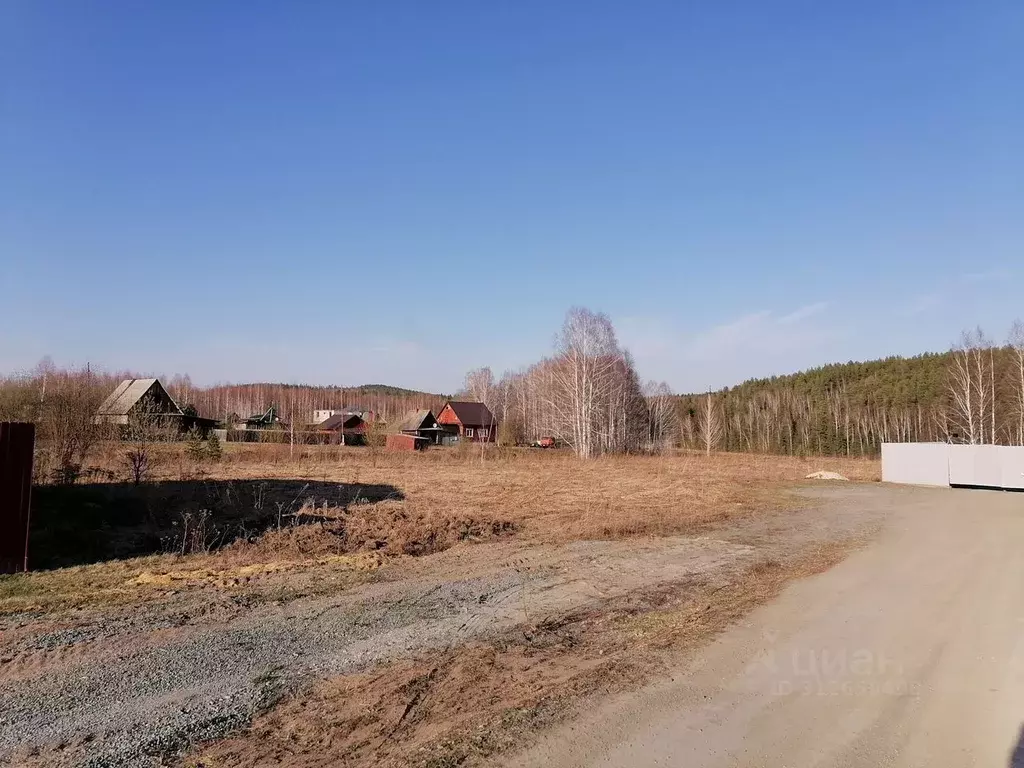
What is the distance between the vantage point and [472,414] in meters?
74.1

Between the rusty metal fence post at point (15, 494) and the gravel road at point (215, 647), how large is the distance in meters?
2.71

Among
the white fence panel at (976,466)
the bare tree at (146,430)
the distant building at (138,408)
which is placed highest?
the distant building at (138,408)

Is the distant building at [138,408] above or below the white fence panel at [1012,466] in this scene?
above

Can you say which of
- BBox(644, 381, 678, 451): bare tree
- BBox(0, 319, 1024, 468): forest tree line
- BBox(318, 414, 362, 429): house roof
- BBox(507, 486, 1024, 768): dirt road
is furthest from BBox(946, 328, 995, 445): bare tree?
BBox(318, 414, 362, 429): house roof

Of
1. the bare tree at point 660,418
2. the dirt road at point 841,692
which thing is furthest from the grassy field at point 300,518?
the bare tree at point 660,418

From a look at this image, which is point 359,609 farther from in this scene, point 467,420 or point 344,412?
point 344,412

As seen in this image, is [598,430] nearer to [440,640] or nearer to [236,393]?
[440,640]

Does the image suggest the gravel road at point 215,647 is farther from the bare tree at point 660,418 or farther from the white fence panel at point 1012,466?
the bare tree at point 660,418

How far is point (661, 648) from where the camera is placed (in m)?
5.62

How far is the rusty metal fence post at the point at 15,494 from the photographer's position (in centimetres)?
876

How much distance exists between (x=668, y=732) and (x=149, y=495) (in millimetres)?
13783

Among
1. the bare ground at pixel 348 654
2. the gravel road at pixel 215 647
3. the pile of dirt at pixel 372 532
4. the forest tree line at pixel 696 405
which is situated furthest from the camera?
the forest tree line at pixel 696 405

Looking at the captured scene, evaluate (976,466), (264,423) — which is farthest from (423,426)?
(976,466)

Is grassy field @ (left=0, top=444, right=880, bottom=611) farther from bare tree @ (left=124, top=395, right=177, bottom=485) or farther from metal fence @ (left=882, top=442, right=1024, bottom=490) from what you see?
metal fence @ (left=882, top=442, right=1024, bottom=490)
